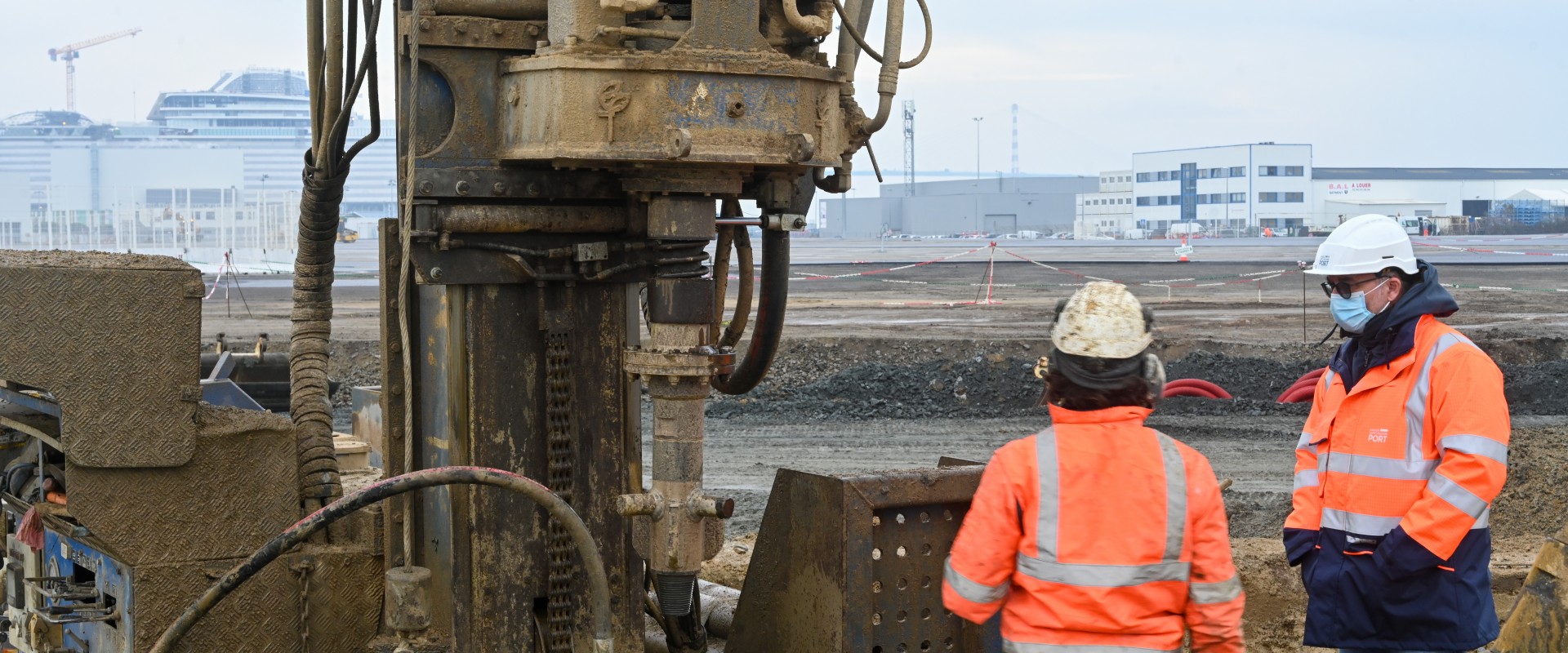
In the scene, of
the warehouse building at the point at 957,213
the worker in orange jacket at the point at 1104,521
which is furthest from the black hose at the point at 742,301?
the warehouse building at the point at 957,213

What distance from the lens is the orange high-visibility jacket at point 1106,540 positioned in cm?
299

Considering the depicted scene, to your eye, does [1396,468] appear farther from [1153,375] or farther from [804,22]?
[804,22]

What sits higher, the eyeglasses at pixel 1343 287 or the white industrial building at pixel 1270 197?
the white industrial building at pixel 1270 197

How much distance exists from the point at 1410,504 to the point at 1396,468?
10 cm

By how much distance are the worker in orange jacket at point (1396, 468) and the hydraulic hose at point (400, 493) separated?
6.41ft

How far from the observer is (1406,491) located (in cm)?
399

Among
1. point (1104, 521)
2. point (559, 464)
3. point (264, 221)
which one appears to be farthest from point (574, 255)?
point (264, 221)

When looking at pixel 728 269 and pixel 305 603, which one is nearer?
pixel 305 603

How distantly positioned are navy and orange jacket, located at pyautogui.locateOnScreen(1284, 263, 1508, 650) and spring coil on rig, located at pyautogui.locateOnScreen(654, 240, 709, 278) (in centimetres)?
185

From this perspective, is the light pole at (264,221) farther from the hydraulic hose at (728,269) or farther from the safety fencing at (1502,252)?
the hydraulic hose at (728,269)

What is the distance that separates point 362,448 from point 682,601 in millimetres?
3076

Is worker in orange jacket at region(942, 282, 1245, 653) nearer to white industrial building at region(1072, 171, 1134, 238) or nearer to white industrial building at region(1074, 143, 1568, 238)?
white industrial building at region(1074, 143, 1568, 238)

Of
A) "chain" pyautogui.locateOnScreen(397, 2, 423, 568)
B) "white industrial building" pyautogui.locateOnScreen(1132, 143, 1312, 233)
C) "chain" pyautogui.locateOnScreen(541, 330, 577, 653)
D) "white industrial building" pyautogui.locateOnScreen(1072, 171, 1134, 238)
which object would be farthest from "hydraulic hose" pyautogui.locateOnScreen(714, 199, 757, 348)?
"white industrial building" pyautogui.locateOnScreen(1072, 171, 1134, 238)

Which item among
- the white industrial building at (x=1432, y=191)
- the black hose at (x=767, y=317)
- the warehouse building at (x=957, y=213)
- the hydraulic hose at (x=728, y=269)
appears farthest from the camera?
the warehouse building at (x=957, y=213)
